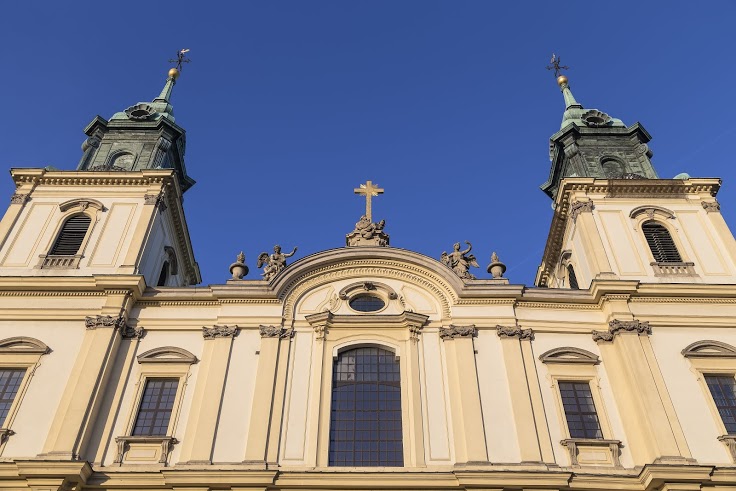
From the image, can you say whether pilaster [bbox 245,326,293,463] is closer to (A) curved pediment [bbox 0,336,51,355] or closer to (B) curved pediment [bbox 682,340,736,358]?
(A) curved pediment [bbox 0,336,51,355]

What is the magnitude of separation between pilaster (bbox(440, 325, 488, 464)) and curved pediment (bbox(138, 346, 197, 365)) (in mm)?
7159

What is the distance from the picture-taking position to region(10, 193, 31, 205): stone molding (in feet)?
80.6

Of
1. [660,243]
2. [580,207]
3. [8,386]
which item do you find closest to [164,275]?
[8,386]

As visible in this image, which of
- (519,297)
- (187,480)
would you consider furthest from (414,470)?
(519,297)

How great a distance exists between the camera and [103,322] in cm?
2005

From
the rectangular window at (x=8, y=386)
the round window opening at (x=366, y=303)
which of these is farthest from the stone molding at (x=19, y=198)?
the round window opening at (x=366, y=303)

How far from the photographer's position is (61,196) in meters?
25.0

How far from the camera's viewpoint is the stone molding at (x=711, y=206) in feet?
81.3

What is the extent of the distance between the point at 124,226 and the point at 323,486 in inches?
472

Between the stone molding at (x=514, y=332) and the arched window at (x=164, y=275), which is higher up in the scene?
the arched window at (x=164, y=275)

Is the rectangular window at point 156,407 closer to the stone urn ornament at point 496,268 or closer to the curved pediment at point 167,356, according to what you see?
the curved pediment at point 167,356

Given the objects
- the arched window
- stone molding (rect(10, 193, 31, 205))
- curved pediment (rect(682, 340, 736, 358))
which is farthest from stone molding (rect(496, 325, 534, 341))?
stone molding (rect(10, 193, 31, 205))

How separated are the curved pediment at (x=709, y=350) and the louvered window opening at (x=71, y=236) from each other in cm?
1901

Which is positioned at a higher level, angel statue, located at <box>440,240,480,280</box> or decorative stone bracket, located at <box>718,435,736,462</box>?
angel statue, located at <box>440,240,480,280</box>
